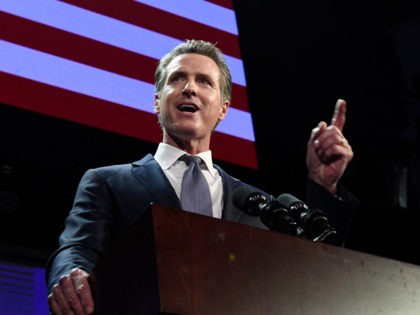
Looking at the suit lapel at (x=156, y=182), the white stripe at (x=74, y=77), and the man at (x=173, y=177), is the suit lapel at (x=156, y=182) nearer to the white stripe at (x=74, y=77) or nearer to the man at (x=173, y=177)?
the man at (x=173, y=177)

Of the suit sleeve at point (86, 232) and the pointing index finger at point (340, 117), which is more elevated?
the pointing index finger at point (340, 117)

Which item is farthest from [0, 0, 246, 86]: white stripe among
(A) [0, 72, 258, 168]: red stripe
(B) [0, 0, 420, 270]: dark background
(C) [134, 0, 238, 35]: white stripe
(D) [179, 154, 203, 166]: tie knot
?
(D) [179, 154, 203, 166]: tie knot

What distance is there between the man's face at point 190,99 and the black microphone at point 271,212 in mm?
445

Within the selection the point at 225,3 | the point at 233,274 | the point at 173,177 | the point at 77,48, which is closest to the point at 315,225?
the point at 233,274

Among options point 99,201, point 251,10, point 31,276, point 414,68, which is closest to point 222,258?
point 99,201

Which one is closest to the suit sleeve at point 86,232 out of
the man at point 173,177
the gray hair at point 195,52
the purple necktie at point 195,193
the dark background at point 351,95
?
the man at point 173,177

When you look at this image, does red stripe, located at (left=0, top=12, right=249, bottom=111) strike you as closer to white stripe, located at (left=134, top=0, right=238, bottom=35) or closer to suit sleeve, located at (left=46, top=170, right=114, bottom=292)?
white stripe, located at (left=134, top=0, right=238, bottom=35)

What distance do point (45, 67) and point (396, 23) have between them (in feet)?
5.21

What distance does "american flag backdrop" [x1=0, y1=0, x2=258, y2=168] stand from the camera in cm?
244

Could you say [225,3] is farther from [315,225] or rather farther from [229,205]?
[315,225]

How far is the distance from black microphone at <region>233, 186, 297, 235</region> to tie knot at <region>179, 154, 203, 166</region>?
1.24 ft

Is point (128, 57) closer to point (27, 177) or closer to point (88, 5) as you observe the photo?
point (88, 5)

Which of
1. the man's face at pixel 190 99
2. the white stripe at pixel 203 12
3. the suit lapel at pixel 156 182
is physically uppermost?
the white stripe at pixel 203 12

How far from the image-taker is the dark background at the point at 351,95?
3035mm
